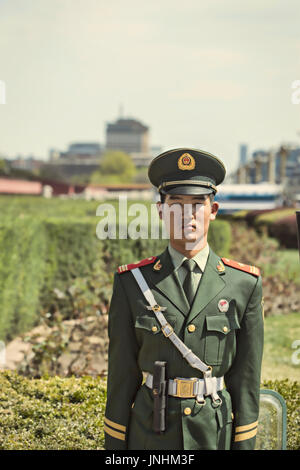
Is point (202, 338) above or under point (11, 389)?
above

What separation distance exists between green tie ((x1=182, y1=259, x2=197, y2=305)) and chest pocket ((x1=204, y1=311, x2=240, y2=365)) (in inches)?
5.9

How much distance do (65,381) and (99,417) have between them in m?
0.65

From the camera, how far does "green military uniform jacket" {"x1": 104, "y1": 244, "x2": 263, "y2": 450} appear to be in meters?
2.66

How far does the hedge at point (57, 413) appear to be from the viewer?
3.92m

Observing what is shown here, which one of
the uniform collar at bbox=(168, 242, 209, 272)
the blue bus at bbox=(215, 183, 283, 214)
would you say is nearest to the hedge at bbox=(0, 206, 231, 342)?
the uniform collar at bbox=(168, 242, 209, 272)

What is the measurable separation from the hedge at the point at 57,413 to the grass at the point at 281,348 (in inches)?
107

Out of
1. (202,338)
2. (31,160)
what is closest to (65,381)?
(202,338)

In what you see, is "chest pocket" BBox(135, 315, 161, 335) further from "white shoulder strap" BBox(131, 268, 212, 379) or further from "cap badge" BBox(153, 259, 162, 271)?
"cap badge" BBox(153, 259, 162, 271)

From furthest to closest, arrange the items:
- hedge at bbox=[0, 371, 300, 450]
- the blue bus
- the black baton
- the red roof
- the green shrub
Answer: the red roof < the blue bus < the green shrub < hedge at bbox=[0, 371, 300, 450] < the black baton

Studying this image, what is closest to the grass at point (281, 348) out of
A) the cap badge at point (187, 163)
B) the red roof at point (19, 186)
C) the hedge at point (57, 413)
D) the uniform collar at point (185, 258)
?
the hedge at point (57, 413)

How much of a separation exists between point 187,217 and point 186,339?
60cm

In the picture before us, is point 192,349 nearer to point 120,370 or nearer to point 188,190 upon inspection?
point 120,370
